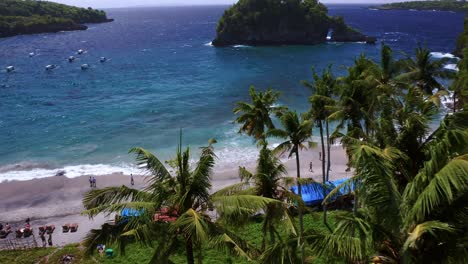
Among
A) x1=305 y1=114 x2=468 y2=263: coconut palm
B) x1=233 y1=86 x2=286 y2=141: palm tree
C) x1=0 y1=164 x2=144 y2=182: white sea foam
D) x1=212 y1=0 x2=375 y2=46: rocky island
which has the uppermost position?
x1=212 y1=0 x2=375 y2=46: rocky island

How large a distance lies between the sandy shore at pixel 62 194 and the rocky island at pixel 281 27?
94.0 metres

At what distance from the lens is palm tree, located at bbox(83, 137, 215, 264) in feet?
36.9

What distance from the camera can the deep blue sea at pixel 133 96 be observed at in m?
49.5

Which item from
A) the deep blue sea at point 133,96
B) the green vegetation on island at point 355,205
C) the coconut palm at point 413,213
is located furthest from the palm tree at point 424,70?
the coconut palm at point 413,213

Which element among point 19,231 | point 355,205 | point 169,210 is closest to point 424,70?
point 355,205

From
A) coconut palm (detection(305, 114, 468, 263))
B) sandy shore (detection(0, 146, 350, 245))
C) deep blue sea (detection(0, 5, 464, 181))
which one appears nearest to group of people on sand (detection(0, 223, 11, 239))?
sandy shore (detection(0, 146, 350, 245))

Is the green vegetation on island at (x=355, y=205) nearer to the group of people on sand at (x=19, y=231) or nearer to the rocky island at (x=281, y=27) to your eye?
the group of people on sand at (x=19, y=231)

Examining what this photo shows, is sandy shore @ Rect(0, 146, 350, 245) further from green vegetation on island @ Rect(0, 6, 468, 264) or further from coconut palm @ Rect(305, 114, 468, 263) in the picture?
coconut palm @ Rect(305, 114, 468, 263)

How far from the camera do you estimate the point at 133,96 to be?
7362cm

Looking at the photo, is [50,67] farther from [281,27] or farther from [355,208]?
[355,208]

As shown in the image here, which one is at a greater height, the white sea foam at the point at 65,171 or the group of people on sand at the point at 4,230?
the white sea foam at the point at 65,171

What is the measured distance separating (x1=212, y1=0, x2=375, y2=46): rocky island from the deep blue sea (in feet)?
23.3

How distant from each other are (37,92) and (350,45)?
9117 centimetres

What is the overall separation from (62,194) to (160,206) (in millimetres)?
31035
